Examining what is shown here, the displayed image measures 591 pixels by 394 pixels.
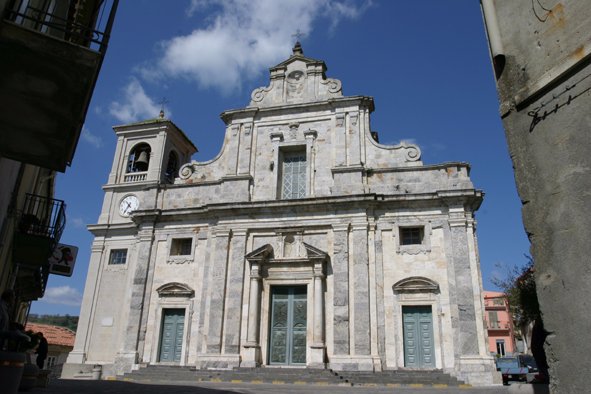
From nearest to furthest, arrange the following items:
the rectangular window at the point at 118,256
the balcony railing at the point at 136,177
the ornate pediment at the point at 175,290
Answer: the ornate pediment at the point at 175,290
the rectangular window at the point at 118,256
the balcony railing at the point at 136,177

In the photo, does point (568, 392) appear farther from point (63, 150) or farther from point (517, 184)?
point (63, 150)

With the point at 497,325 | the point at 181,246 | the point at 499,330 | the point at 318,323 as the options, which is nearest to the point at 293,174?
the point at 181,246

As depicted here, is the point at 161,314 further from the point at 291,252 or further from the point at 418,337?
the point at 418,337

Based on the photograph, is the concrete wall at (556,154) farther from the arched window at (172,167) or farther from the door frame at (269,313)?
the arched window at (172,167)

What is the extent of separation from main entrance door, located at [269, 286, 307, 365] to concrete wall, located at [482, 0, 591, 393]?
13.2 m

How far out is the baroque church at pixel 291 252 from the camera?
15039mm

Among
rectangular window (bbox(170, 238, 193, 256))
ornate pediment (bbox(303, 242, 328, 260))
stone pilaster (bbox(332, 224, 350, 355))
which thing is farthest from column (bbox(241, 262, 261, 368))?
rectangular window (bbox(170, 238, 193, 256))

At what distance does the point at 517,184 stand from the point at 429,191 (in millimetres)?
12908

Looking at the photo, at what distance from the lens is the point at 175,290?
57.0ft

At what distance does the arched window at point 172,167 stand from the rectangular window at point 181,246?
11.9ft

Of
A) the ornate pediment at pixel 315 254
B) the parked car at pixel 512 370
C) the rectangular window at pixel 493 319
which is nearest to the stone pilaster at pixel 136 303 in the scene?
the ornate pediment at pixel 315 254

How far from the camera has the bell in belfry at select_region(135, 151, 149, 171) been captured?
66.7 ft

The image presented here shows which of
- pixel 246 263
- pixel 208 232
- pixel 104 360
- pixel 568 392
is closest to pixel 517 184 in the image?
pixel 568 392

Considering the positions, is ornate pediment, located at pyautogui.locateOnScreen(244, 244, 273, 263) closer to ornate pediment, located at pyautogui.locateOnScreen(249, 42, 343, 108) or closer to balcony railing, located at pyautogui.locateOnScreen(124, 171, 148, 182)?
ornate pediment, located at pyautogui.locateOnScreen(249, 42, 343, 108)
